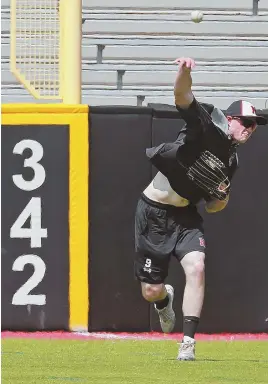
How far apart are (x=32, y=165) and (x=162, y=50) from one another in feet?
18.1

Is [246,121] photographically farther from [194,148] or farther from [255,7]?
[255,7]

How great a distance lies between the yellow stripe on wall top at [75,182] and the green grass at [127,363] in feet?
1.91

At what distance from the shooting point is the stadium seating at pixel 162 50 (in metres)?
13.1

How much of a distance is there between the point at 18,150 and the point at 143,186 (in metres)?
0.95

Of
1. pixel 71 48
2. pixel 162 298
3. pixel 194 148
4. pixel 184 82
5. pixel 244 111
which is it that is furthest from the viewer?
pixel 71 48

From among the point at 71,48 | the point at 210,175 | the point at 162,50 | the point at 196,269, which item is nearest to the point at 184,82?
the point at 210,175

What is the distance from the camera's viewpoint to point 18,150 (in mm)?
8289

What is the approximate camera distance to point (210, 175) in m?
6.67

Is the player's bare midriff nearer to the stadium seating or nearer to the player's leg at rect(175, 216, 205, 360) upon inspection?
the player's leg at rect(175, 216, 205, 360)

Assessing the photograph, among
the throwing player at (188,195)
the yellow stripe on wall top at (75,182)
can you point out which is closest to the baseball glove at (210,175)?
the throwing player at (188,195)

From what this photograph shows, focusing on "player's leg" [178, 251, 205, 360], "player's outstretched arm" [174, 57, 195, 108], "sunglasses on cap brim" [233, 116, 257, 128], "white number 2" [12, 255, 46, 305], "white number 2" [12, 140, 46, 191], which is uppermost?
"player's outstretched arm" [174, 57, 195, 108]

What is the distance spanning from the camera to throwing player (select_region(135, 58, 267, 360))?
21.2ft

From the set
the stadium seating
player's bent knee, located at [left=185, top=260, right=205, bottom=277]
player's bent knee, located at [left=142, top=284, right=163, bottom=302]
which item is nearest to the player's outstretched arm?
player's bent knee, located at [left=185, top=260, right=205, bottom=277]

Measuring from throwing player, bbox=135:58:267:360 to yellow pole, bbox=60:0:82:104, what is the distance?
7.78 ft
